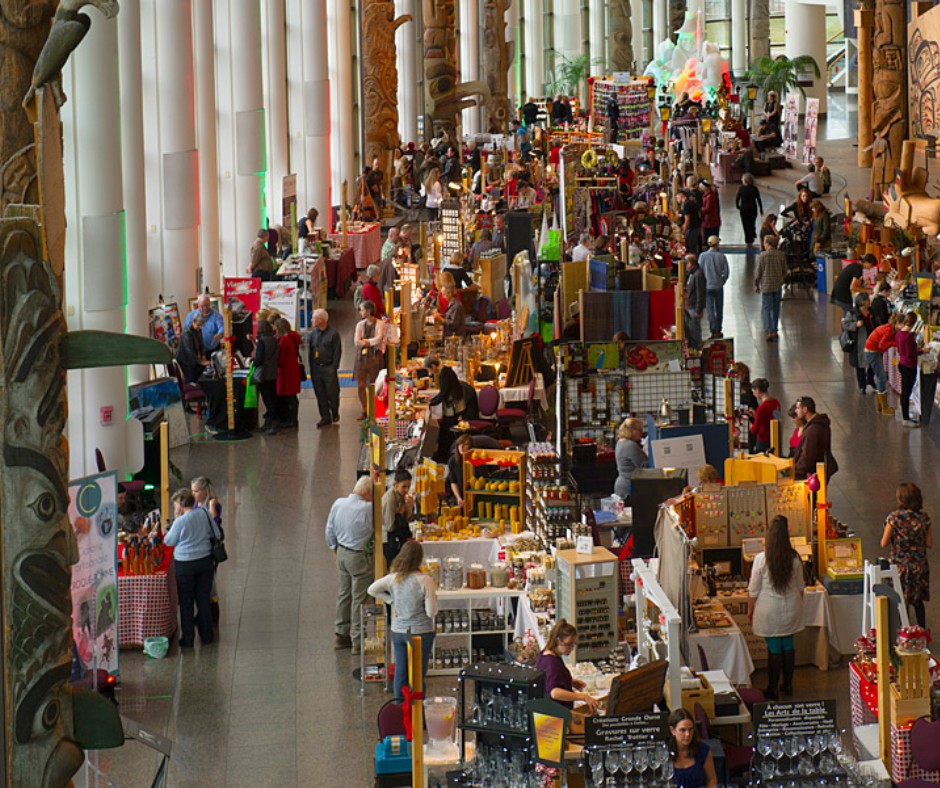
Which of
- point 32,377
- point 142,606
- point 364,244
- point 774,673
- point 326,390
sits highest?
point 364,244

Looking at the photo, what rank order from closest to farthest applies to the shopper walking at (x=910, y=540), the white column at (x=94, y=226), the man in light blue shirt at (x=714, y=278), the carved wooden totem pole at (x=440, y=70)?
the shopper walking at (x=910, y=540) < the white column at (x=94, y=226) < the man in light blue shirt at (x=714, y=278) < the carved wooden totem pole at (x=440, y=70)

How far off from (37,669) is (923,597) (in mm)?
7151

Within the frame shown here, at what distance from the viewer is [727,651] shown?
10.2 m

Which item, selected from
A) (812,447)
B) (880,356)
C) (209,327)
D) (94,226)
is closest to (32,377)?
(94,226)

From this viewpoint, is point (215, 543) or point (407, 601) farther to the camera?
point (215, 543)

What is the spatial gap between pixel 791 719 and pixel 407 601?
9.74 feet

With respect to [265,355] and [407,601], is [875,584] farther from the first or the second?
[265,355]

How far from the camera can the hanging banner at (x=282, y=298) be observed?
18.7m

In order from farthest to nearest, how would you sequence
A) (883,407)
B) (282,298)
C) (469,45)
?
(469,45), (282,298), (883,407)

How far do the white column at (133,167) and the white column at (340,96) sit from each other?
47.7 feet

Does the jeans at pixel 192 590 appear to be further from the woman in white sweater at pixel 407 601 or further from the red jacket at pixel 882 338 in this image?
the red jacket at pixel 882 338

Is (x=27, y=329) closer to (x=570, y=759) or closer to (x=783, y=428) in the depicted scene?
(x=570, y=759)

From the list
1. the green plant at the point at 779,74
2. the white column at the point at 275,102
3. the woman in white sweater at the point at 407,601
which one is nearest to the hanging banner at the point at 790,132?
the green plant at the point at 779,74

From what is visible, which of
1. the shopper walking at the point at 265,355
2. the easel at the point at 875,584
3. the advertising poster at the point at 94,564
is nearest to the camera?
the easel at the point at 875,584
